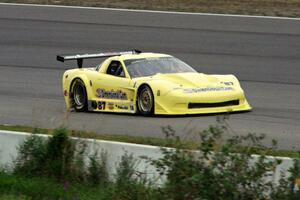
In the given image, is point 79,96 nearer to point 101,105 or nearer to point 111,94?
point 101,105

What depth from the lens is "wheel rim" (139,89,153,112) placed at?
54.5 ft

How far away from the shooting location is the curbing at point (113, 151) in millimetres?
10312

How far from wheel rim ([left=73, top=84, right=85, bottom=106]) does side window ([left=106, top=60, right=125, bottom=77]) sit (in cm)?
74

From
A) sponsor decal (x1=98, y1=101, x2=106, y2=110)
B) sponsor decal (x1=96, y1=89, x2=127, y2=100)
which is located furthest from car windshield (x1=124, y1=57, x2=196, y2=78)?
sponsor decal (x1=98, y1=101, x2=106, y2=110)

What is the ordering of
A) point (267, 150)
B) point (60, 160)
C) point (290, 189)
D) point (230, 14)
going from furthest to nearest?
point (230, 14) → point (60, 160) → point (267, 150) → point (290, 189)

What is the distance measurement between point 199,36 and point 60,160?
13513 millimetres

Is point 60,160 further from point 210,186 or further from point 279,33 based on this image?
point 279,33

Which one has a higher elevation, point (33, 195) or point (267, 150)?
point (267, 150)

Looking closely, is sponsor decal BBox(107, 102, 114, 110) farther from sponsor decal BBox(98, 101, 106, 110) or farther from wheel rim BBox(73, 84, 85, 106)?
wheel rim BBox(73, 84, 85, 106)

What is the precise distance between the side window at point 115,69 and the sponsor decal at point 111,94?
36 centimetres

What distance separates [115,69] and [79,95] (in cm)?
105

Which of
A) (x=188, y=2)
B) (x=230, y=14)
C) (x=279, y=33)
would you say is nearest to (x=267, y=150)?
(x=279, y=33)

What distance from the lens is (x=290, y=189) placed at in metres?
9.35

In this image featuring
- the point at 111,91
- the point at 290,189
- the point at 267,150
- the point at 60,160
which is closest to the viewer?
the point at 290,189
